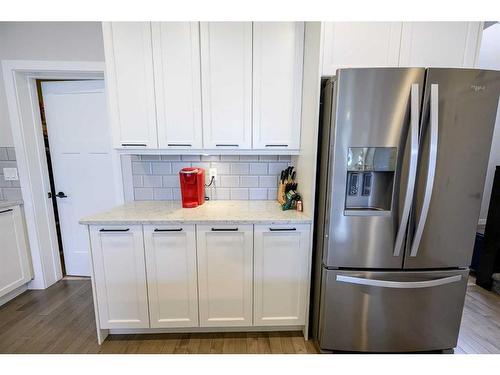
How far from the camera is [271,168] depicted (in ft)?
6.81

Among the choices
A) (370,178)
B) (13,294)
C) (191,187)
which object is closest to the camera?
(370,178)

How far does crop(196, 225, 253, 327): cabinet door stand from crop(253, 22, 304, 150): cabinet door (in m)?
0.75

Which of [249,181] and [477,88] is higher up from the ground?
[477,88]

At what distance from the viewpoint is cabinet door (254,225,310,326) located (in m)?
1.54

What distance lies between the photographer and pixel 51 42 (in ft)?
6.45

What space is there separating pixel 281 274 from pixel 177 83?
1636 mm

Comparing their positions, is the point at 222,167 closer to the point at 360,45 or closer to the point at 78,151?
the point at 360,45

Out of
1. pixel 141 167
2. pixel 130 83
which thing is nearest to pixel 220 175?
pixel 141 167

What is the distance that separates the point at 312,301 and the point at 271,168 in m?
1.17

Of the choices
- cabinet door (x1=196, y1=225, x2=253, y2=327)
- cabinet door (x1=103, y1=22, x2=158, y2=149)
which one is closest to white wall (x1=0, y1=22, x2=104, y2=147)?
cabinet door (x1=103, y1=22, x2=158, y2=149)

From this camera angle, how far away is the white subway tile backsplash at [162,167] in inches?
81.2

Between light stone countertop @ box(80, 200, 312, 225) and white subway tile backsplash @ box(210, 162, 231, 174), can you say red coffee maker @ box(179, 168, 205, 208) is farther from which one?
white subway tile backsplash @ box(210, 162, 231, 174)

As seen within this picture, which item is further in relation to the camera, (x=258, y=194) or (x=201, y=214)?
(x=258, y=194)

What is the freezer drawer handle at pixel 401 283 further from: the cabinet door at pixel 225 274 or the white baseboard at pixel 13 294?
the white baseboard at pixel 13 294
